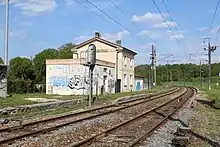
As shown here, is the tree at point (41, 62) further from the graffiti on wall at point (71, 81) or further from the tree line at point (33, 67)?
the graffiti on wall at point (71, 81)

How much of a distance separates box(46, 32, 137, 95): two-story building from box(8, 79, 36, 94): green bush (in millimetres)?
2436

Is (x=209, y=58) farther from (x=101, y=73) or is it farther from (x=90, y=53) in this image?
(x=90, y=53)

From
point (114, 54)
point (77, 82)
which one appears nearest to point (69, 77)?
point (77, 82)

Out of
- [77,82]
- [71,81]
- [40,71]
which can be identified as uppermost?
[40,71]

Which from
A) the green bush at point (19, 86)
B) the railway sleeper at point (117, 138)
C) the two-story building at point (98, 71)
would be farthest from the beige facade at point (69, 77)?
the railway sleeper at point (117, 138)

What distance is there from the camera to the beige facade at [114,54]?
59.1 m

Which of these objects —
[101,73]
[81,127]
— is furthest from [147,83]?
[81,127]

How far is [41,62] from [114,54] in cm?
2542

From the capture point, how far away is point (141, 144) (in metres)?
10.6

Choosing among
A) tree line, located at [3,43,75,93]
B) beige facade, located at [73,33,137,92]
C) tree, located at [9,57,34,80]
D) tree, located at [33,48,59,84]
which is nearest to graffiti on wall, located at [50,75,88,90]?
beige facade, located at [73,33,137,92]

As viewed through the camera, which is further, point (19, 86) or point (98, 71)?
point (98, 71)

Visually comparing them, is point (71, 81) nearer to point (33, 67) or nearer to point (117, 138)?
point (33, 67)

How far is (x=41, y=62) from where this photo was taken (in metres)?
79.4

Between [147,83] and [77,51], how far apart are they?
99.9 ft
